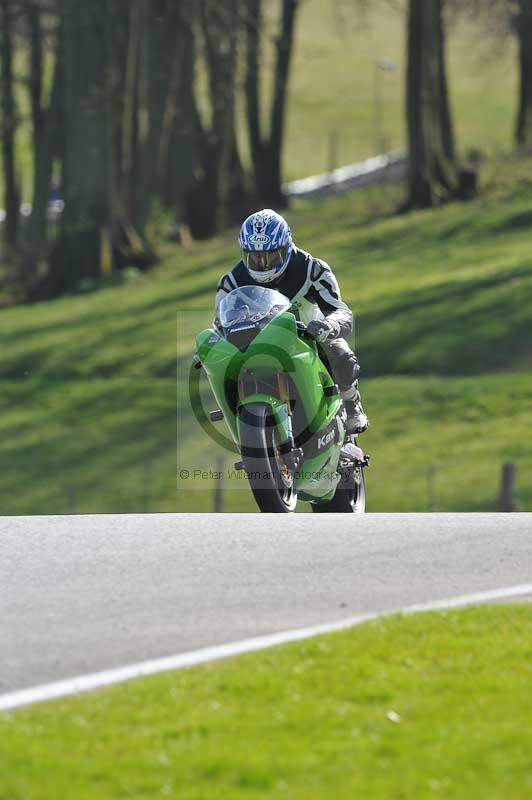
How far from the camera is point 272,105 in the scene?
172 ft

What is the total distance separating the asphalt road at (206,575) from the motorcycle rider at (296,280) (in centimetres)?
153

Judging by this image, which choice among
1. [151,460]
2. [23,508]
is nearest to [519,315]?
[151,460]

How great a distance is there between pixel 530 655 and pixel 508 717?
1.00 m

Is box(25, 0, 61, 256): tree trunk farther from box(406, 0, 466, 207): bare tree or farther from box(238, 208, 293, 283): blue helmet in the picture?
box(238, 208, 293, 283): blue helmet

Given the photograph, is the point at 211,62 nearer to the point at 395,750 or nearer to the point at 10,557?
the point at 10,557

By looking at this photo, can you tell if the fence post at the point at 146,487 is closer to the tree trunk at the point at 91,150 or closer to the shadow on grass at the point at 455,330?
the shadow on grass at the point at 455,330

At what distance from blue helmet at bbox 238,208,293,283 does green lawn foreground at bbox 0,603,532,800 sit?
4215mm

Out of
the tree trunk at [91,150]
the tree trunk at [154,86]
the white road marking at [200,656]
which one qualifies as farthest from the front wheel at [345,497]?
A: the tree trunk at [154,86]

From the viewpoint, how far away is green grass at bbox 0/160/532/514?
87.4ft

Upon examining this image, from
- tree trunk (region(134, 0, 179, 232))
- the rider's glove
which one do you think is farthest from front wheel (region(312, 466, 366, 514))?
tree trunk (region(134, 0, 179, 232))

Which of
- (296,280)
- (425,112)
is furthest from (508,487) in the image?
(425,112)

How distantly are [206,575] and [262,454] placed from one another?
2028 mm

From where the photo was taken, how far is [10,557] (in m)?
9.43

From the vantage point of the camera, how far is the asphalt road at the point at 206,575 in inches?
303
